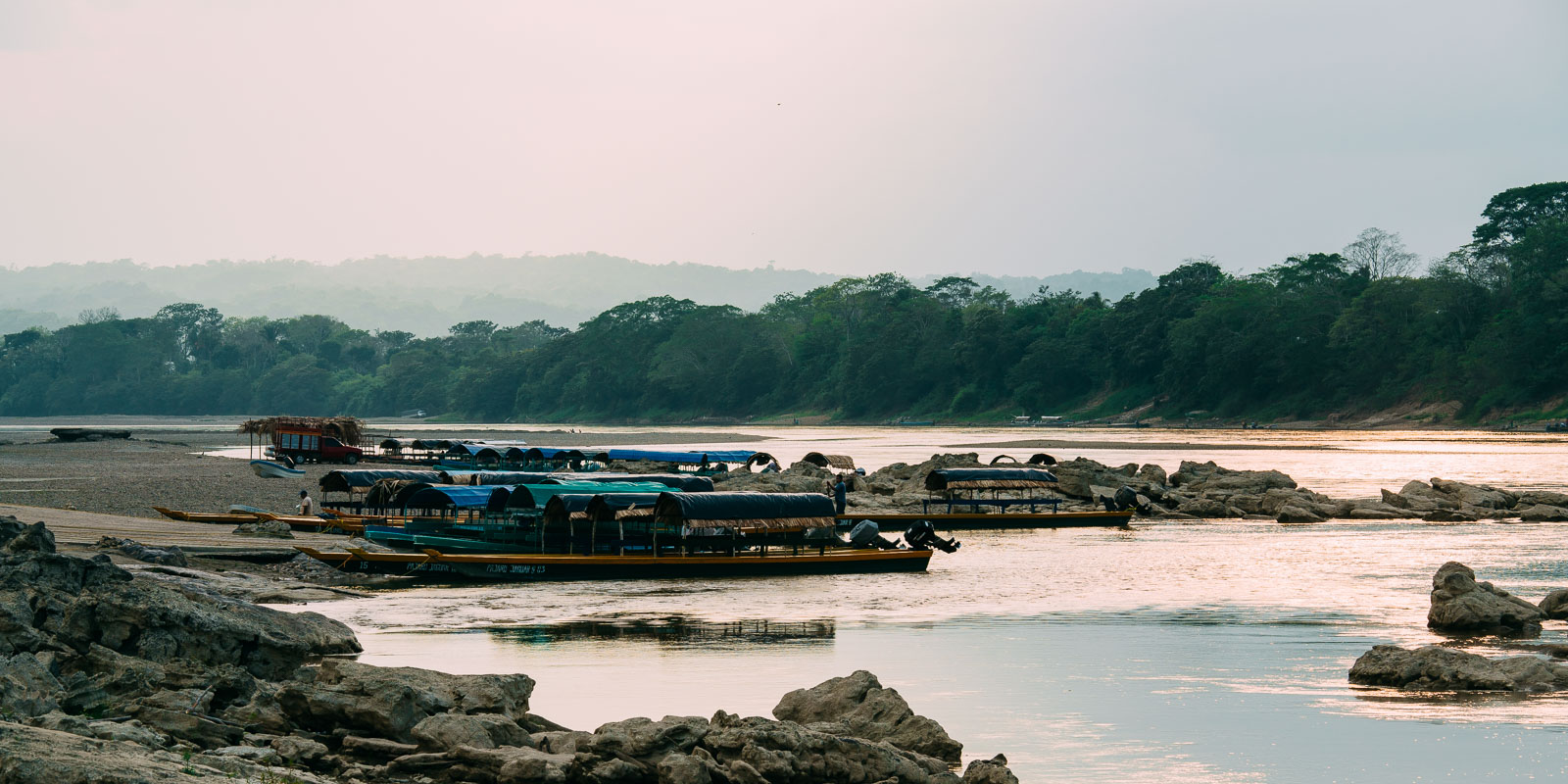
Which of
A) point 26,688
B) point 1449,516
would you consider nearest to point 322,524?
point 26,688

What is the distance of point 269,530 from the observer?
32531 millimetres

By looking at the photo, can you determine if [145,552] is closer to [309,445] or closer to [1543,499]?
[1543,499]

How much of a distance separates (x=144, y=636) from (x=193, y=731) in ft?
11.5

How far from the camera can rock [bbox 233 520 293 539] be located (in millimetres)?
32125

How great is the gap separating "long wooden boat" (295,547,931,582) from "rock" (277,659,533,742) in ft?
48.0

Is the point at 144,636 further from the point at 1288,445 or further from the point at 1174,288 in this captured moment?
the point at 1174,288

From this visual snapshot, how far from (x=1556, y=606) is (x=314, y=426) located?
64.7 m

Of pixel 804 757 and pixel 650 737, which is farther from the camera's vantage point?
pixel 650 737

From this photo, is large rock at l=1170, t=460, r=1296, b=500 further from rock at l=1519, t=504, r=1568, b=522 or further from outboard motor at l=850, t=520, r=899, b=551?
outboard motor at l=850, t=520, r=899, b=551

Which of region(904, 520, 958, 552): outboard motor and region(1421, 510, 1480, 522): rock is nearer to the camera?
region(904, 520, 958, 552): outboard motor

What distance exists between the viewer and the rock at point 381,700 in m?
13.4

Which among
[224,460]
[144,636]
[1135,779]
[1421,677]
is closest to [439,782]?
[144,636]

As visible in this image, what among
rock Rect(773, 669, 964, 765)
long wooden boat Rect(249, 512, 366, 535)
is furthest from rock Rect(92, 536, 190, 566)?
rock Rect(773, 669, 964, 765)

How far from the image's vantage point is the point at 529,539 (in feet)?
106
